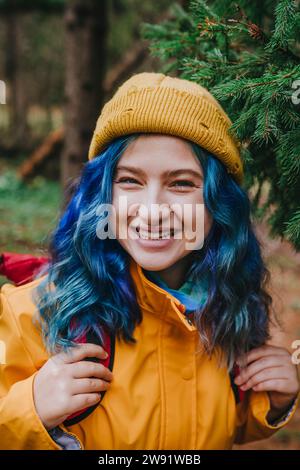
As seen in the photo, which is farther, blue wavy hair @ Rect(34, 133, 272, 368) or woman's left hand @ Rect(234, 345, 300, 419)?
woman's left hand @ Rect(234, 345, 300, 419)

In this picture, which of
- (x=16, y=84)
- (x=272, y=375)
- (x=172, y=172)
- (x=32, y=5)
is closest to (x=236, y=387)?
(x=272, y=375)

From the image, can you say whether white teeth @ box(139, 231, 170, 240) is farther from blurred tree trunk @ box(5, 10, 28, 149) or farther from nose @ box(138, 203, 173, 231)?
blurred tree trunk @ box(5, 10, 28, 149)

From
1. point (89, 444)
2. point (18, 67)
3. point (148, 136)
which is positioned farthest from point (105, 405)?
point (18, 67)

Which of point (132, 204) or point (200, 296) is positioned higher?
point (132, 204)

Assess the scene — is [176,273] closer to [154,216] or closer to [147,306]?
[147,306]

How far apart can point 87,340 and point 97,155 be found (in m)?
0.73

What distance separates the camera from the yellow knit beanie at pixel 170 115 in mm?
1748

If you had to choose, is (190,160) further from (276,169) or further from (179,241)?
(276,169)

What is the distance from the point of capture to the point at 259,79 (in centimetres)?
168

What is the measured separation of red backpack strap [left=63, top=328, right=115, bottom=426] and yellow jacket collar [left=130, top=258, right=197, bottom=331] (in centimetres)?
18

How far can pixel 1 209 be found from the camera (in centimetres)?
757

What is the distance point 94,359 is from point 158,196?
650 mm

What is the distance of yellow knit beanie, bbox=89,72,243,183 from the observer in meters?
1.75

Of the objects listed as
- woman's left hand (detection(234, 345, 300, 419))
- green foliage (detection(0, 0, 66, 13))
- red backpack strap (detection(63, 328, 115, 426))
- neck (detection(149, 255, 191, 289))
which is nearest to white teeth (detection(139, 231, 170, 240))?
neck (detection(149, 255, 191, 289))
